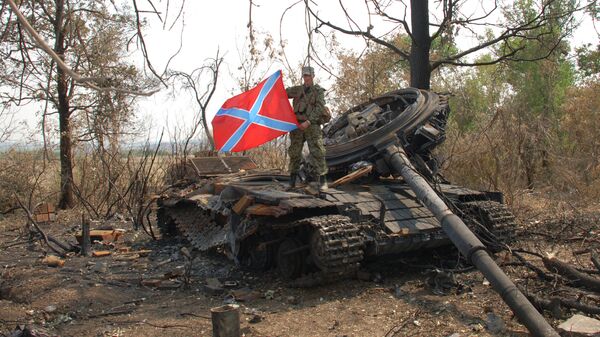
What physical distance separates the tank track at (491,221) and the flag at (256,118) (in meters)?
2.43

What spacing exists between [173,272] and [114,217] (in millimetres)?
6084

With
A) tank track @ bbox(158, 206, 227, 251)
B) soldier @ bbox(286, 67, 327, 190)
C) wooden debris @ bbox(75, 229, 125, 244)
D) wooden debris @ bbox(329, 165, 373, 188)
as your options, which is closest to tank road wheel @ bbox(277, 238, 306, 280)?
soldier @ bbox(286, 67, 327, 190)

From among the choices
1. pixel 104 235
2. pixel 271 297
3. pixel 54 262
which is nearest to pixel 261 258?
pixel 271 297

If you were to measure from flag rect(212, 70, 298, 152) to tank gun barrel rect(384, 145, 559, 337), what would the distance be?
4.61 feet

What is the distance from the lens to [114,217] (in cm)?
1300

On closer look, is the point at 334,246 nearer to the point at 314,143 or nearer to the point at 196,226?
the point at 314,143

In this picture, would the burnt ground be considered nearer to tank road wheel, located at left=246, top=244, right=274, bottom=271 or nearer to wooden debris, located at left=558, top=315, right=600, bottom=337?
tank road wheel, located at left=246, top=244, right=274, bottom=271

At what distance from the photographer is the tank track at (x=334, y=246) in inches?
233

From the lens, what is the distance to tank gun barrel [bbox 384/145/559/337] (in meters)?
4.29

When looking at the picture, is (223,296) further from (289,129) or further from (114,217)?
(114,217)

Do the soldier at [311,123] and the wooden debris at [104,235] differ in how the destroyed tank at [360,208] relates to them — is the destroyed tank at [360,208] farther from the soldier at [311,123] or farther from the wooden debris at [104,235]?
the wooden debris at [104,235]

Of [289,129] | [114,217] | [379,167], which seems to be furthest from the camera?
[114,217]

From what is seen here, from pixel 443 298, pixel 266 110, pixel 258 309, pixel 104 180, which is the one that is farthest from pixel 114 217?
pixel 443 298

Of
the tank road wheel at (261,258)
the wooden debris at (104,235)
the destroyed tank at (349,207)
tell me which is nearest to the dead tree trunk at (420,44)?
the destroyed tank at (349,207)
